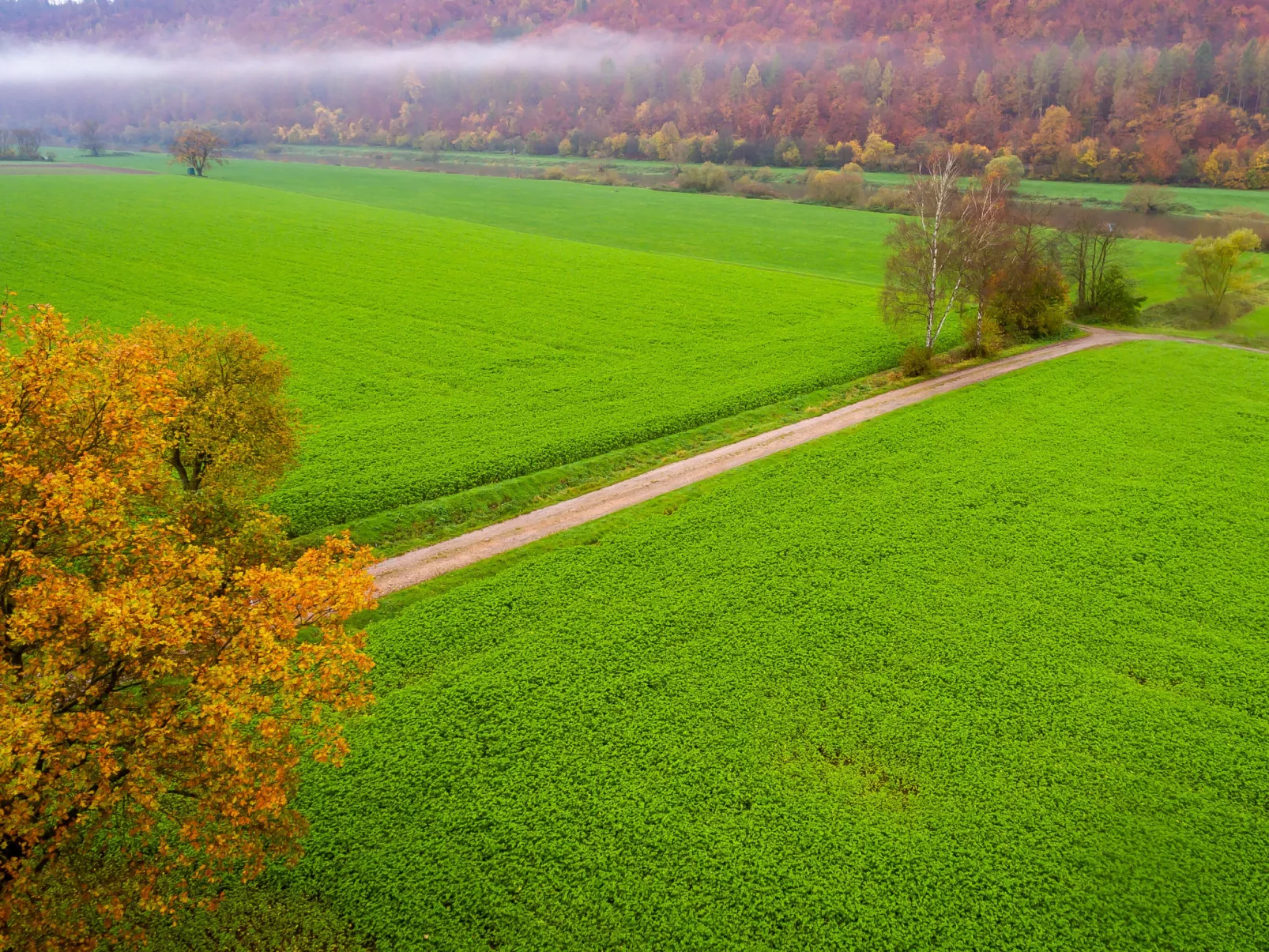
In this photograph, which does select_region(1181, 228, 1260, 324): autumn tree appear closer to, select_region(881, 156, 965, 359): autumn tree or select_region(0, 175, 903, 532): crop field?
select_region(881, 156, 965, 359): autumn tree

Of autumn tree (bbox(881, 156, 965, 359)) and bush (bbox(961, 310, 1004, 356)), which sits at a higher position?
autumn tree (bbox(881, 156, 965, 359))

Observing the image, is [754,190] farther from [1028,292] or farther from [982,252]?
[982,252]

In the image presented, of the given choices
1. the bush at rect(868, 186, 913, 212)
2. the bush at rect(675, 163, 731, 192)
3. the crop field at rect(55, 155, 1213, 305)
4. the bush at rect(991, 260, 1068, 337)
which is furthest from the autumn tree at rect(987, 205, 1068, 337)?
the bush at rect(675, 163, 731, 192)

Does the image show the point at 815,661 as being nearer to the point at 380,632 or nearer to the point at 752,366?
the point at 380,632

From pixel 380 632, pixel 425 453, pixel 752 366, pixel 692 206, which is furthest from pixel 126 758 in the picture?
pixel 692 206

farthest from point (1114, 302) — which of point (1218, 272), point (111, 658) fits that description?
point (111, 658)

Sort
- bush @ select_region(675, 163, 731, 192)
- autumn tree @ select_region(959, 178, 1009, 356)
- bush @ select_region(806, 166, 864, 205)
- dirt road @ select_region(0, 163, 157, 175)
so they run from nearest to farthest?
autumn tree @ select_region(959, 178, 1009, 356) < bush @ select_region(806, 166, 864, 205) < bush @ select_region(675, 163, 731, 192) < dirt road @ select_region(0, 163, 157, 175)
